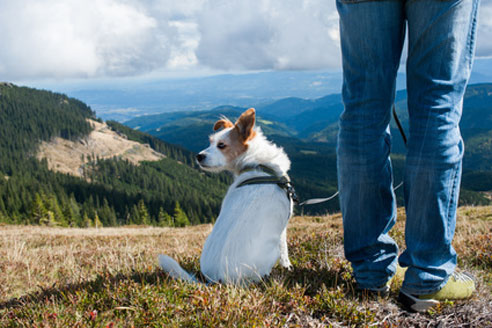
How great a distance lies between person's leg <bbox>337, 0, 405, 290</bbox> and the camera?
2.22 meters

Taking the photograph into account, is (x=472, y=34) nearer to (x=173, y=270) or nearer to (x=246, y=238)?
(x=246, y=238)

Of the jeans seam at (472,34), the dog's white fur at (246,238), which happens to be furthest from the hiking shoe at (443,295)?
the jeans seam at (472,34)

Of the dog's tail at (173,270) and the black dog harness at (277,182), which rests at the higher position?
the black dog harness at (277,182)

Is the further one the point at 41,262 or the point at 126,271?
the point at 41,262

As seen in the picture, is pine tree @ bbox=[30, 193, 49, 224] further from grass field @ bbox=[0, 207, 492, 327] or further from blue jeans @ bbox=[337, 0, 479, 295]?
blue jeans @ bbox=[337, 0, 479, 295]

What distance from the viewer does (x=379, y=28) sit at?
7.20ft

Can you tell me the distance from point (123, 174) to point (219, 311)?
Result: 603 feet

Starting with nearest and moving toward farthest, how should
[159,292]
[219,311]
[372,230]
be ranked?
1. [219,311]
2. [372,230]
3. [159,292]

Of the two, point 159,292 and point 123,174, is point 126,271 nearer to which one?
point 159,292

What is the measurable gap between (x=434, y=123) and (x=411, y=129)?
203mm

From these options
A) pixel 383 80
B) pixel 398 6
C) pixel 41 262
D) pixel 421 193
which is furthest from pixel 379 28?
pixel 41 262

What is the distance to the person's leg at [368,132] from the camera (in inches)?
87.5

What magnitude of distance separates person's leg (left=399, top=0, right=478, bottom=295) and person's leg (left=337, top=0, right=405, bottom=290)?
149mm

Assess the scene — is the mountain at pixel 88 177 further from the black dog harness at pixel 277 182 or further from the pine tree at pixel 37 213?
the black dog harness at pixel 277 182
